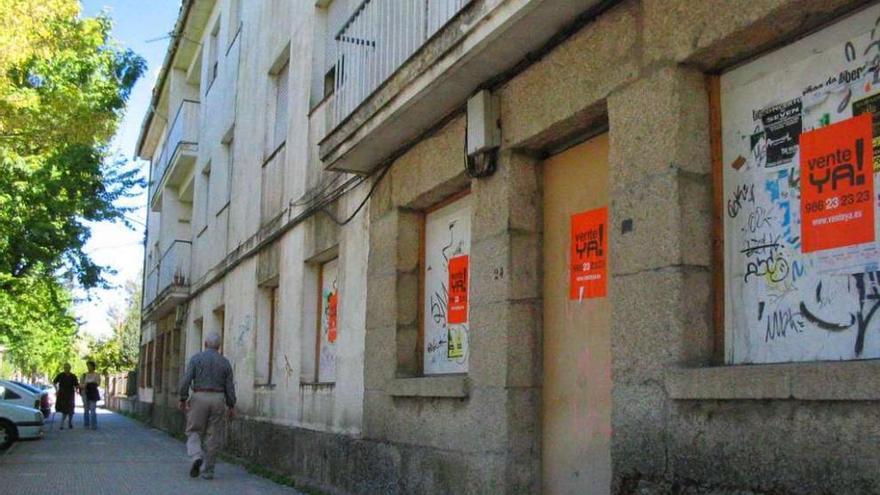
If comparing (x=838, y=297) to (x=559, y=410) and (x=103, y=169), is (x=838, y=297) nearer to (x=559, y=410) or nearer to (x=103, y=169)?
(x=559, y=410)

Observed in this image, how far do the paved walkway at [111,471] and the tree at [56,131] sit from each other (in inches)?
172

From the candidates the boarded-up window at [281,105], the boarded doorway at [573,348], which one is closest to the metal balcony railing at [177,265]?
the boarded-up window at [281,105]

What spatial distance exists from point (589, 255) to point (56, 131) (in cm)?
1177

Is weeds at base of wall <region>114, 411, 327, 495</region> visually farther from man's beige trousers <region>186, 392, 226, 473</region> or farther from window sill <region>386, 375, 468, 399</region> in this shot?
window sill <region>386, 375, 468, 399</region>

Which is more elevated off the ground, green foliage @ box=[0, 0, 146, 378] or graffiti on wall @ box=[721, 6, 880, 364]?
green foliage @ box=[0, 0, 146, 378]

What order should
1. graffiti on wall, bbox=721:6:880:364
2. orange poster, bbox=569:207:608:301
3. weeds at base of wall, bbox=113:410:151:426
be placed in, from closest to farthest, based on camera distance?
graffiti on wall, bbox=721:6:880:364, orange poster, bbox=569:207:608:301, weeds at base of wall, bbox=113:410:151:426

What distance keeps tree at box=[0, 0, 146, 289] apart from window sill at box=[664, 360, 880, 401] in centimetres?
1030

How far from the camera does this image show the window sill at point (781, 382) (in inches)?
143

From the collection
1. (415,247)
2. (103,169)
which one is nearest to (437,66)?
(415,247)

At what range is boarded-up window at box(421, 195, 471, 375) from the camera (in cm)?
761

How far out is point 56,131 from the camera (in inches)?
599

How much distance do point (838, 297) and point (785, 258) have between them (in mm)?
380

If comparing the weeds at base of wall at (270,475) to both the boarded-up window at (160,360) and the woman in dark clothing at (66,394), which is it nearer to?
the woman in dark clothing at (66,394)

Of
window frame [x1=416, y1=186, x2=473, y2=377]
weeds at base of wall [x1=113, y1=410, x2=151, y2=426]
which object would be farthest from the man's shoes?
weeds at base of wall [x1=113, y1=410, x2=151, y2=426]
